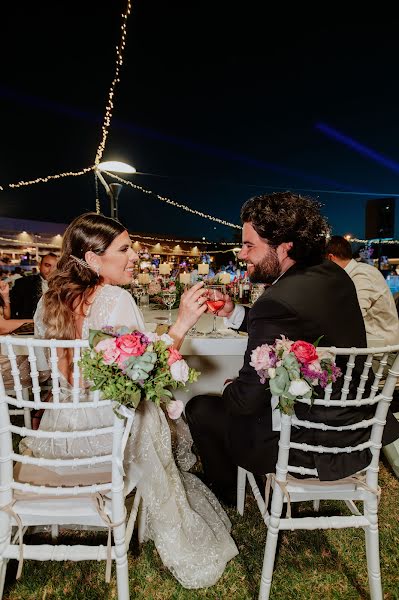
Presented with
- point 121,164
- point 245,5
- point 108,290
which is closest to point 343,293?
point 108,290

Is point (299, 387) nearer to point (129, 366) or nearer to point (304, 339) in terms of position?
point (304, 339)

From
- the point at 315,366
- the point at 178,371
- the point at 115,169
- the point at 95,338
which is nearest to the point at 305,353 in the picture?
the point at 315,366

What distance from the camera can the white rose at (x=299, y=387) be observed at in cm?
115

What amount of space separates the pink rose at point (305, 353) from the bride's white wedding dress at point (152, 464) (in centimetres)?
85

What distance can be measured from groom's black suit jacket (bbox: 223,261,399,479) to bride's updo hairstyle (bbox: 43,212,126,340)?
87 cm

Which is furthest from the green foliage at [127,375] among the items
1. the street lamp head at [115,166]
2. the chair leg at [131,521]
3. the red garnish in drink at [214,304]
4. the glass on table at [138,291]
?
the street lamp head at [115,166]

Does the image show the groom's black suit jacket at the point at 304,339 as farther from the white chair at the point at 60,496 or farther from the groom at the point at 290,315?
the white chair at the point at 60,496

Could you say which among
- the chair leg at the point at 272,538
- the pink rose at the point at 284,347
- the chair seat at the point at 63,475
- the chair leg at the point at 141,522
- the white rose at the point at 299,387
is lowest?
the chair leg at the point at 141,522

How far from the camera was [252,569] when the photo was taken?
1.80m

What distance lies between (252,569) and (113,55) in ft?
19.5

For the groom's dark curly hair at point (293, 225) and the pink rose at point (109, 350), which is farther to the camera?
the groom's dark curly hair at point (293, 225)

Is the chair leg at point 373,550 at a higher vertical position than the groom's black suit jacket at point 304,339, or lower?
lower

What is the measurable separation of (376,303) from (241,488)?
→ 6.52ft

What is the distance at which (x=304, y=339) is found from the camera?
146 centimetres
